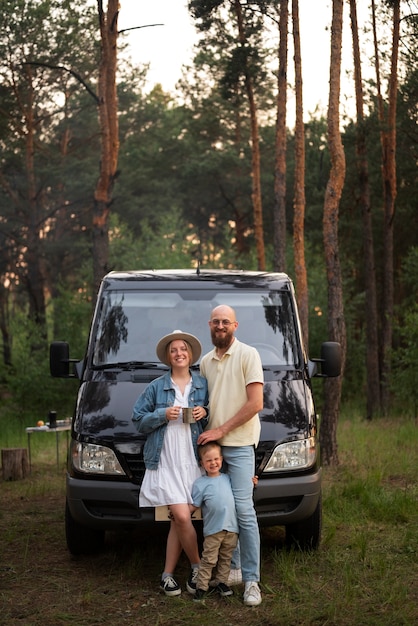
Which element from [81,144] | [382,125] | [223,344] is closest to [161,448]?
[223,344]

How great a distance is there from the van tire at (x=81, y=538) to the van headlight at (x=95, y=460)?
626 millimetres

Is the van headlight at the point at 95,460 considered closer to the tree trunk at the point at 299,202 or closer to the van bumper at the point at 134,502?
the van bumper at the point at 134,502

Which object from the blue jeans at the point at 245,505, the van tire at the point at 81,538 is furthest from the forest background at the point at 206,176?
the blue jeans at the point at 245,505

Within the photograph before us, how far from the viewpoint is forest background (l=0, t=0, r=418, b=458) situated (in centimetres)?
2209

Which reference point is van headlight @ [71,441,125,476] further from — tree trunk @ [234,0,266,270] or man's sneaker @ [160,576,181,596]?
tree trunk @ [234,0,266,270]

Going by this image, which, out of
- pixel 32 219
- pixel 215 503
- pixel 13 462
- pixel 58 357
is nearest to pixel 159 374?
pixel 58 357

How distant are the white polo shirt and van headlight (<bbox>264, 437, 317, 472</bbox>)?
1.56ft

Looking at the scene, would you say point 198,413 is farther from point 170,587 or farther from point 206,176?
point 206,176

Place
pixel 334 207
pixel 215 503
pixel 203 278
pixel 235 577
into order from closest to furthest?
pixel 215 503, pixel 235 577, pixel 203 278, pixel 334 207

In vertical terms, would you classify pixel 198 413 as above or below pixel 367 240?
below

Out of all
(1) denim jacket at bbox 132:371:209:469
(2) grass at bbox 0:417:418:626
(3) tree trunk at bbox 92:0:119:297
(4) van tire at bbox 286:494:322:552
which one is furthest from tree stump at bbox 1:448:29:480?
(3) tree trunk at bbox 92:0:119:297

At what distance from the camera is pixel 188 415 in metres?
6.66

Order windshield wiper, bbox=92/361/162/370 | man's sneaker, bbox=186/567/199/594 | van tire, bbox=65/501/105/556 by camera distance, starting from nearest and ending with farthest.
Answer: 1. man's sneaker, bbox=186/567/199/594
2. van tire, bbox=65/501/105/556
3. windshield wiper, bbox=92/361/162/370

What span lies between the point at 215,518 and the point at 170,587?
638 mm
